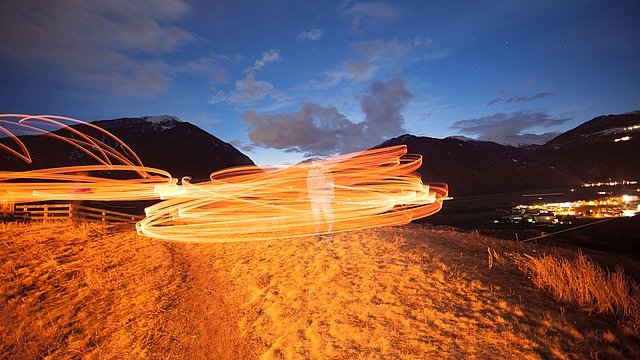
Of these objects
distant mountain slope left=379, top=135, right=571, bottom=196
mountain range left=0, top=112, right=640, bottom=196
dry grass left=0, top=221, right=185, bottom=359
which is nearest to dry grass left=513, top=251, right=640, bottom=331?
dry grass left=0, top=221, right=185, bottom=359

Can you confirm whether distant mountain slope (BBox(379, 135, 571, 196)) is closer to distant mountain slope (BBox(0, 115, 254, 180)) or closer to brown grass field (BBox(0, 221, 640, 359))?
distant mountain slope (BBox(0, 115, 254, 180))

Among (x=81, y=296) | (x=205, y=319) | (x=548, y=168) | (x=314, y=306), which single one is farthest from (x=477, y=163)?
(x=81, y=296)

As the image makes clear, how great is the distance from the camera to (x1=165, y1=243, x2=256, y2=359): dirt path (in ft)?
17.2

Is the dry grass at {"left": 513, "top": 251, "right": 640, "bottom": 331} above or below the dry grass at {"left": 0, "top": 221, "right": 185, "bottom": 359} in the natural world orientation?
below

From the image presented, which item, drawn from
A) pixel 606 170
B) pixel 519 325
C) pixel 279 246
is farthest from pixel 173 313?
pixel 606 170

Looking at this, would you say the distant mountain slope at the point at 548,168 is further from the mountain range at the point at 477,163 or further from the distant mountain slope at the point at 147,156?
the distant mountain slope at the point at 147,156

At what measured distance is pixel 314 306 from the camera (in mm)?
6379

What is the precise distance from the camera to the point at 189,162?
16750cm

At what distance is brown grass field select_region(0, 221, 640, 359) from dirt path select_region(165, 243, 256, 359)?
0.03 meters

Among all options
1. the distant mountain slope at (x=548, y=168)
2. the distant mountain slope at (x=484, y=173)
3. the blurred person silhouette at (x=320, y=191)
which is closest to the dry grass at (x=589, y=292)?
the blurred person silhouette at (x=320, y=191)

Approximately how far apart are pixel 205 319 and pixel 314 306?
211cm

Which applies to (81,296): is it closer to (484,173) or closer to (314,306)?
(314,306)

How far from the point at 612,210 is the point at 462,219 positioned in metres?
16.9

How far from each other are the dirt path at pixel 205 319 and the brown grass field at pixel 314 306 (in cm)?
3
